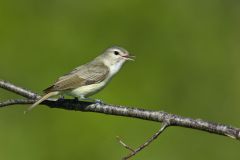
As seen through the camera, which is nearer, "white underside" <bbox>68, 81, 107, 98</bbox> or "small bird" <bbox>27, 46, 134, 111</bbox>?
"small bird" <bbox>27, 46, 134, 111</bbox>

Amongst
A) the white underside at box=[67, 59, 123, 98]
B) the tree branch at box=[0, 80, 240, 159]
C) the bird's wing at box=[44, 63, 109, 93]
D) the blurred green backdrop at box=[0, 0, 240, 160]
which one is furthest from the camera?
the blurred green backdrop at box=[0, 0, 240, 160]

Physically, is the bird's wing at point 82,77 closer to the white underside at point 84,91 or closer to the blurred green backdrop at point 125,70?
the white underside at point 84,91

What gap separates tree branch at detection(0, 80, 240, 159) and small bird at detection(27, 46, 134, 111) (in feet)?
1.07

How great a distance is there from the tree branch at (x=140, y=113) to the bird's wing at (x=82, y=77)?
58 centimetres

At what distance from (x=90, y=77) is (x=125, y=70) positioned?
604cm

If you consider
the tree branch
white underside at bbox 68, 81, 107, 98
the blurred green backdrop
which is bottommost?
the tree branch

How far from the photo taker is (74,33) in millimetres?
15602

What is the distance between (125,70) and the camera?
1495 centimetres

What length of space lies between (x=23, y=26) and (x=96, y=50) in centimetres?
161

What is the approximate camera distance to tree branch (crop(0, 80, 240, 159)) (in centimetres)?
665

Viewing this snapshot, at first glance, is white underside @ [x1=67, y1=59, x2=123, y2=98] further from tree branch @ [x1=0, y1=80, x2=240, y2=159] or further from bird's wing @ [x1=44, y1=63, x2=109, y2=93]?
tree branch @ [x1=0, y1=80, x2=240, y2=159]

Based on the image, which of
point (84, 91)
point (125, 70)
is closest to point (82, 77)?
point (84, 91)

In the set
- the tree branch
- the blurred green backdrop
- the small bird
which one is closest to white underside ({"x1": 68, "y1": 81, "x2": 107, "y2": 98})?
the small bird

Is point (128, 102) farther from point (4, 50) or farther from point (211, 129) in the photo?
point (211, 129)
